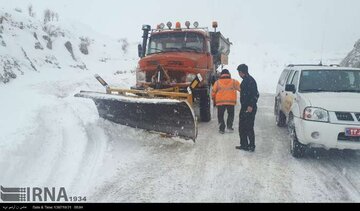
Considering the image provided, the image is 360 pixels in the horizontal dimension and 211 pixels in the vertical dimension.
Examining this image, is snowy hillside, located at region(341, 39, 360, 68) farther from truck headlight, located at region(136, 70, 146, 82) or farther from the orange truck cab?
truck headlight, located at region(136, 70, 146, 82)

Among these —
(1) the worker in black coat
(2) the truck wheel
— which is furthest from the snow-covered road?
(2) the truck wheel

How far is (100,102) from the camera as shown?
8.20 m

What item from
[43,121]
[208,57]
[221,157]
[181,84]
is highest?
[208,57]

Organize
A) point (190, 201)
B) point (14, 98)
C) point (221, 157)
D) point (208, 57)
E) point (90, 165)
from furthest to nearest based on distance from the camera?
point (208, 57), point (14, 98), point (221, 157), point (90, 165), point (190, 201)

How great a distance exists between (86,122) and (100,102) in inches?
22.1

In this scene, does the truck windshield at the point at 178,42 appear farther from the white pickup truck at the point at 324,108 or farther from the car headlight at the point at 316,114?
the car headlight at the point at 316,114

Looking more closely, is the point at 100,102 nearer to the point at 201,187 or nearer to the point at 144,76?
the point at 144,76

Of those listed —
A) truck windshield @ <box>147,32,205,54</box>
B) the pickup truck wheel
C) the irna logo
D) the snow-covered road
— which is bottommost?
the snow-covered road

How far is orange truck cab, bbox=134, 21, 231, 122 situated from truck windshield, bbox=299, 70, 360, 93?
104 inches

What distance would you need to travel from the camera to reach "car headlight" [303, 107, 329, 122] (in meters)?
5.93

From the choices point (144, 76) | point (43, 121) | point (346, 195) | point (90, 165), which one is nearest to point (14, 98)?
point (43, 121)

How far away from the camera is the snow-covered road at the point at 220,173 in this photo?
192 inches

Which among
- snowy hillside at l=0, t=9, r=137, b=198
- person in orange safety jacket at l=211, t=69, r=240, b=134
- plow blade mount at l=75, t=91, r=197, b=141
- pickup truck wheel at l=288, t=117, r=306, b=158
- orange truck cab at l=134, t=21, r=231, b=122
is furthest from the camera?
orange truck cab at l=134, t=21, r=231, b=122

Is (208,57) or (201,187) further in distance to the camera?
(208,57)
